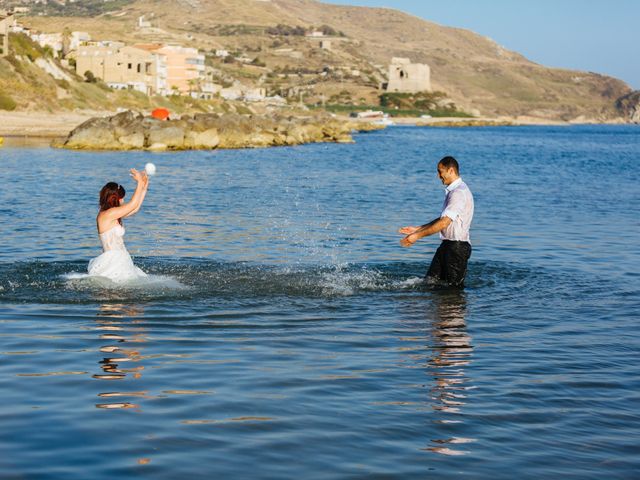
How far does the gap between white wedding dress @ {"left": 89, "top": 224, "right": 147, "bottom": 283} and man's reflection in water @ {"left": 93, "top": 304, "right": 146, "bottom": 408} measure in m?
1.34

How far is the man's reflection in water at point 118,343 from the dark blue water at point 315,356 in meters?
0.04

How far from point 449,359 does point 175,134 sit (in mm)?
56894

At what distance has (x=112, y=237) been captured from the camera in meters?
14.2

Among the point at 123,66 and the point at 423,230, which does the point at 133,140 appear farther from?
the point at 123,66

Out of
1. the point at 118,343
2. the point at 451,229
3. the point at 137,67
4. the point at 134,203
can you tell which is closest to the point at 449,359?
the point at 118,343

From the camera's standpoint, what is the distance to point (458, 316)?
42.3 feet

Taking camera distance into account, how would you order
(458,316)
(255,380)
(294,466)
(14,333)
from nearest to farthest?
(294,466)
(255,380)
(14,333)
(458,316)

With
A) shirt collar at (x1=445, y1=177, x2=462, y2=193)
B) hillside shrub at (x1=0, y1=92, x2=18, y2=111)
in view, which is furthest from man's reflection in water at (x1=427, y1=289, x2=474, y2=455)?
hillside shrub at (x1=0, y1=92, x2=18, y2=111)

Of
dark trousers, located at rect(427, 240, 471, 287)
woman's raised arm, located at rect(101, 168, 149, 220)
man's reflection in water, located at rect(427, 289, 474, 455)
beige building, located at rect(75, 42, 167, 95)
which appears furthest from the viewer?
beige building, located at rect(75, 42, 167, 95)

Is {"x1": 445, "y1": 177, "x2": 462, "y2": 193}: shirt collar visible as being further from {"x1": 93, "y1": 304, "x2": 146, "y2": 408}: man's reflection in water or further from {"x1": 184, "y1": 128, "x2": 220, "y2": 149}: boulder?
{"x1": 184, "y1": 128, "x2": 220, "y2": 149}: boulder

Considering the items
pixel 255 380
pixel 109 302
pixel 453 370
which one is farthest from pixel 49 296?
pixel 453 370

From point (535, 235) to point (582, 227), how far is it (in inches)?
106

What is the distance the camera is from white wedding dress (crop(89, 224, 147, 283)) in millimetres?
14164

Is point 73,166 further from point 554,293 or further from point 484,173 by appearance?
point 554,293
